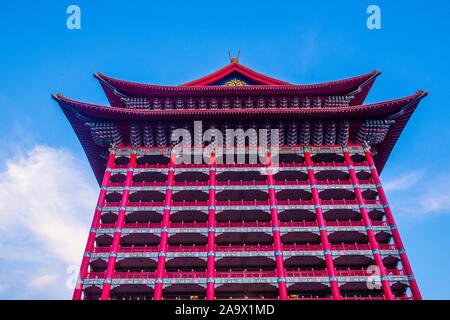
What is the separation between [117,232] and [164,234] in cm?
362

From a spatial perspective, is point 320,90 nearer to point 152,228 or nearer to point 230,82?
point 230,82

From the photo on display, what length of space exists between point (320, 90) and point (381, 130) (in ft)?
22.8

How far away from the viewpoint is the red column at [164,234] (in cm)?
2428

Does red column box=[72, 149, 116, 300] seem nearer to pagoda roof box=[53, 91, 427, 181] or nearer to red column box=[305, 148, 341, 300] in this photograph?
pagoda roof box=[53, 91, 427, 181]

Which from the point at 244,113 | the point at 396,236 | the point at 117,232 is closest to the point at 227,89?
the point at 244,113

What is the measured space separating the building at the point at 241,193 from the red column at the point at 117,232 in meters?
0.11

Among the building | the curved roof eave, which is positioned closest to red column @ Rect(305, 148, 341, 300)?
the building

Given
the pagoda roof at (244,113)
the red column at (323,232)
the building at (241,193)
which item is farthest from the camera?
the pagoda roof at (244,113)

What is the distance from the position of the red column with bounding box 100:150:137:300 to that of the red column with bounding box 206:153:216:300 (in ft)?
22.5

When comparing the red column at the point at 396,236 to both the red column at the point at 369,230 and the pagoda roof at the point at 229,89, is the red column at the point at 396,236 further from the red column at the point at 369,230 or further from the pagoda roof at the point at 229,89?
the pagoda roof at the point at 229,89

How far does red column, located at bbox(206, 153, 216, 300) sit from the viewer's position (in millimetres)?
24259

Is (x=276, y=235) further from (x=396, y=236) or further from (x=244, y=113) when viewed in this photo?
(x=244, y=113)

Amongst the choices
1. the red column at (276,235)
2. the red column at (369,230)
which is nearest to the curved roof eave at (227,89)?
the red column at (369,230)
